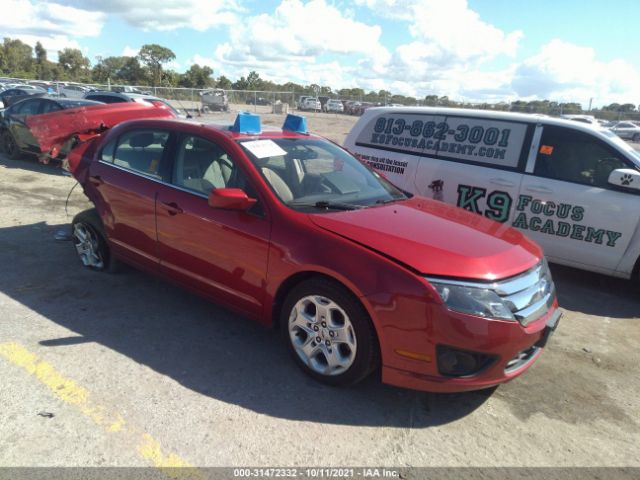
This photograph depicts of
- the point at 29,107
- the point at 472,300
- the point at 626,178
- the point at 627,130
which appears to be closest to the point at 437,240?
the point at 472,300

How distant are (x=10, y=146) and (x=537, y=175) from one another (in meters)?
12.4

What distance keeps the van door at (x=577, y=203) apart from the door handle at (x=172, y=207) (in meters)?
3.76

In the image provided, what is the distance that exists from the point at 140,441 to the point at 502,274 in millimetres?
2263

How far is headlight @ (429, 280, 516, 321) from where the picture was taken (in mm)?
2676

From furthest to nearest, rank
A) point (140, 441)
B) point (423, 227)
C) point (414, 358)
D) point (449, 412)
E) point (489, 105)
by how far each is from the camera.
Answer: point (489, 105), point (423, 227), point (449, 412), point (414, 358), point (140, 441)

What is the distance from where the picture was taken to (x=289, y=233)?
125 inches

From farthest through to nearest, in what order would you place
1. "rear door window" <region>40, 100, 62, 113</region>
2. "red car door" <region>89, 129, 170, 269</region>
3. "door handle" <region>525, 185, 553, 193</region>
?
1. "rear door window" <region>40, 100, 62, 113</region>
2. "door handle" <region>525, 185, 553, 193</region>
3. "red car door" <region>89, 129, 170, 269</region>

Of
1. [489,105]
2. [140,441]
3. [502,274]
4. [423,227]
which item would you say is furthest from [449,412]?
[489,105]

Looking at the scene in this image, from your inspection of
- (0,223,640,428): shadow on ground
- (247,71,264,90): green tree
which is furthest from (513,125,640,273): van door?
(247,71,264,90): green tree

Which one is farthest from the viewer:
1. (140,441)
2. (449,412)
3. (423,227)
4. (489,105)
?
(489,105)

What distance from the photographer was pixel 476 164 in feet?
19.0

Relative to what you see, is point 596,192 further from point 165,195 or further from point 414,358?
Answer: point 165,195

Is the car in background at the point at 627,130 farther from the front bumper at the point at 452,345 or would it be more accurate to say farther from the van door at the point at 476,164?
the front bumper at the point at 452,345

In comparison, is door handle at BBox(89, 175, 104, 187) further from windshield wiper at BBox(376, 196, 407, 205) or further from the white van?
the white van
